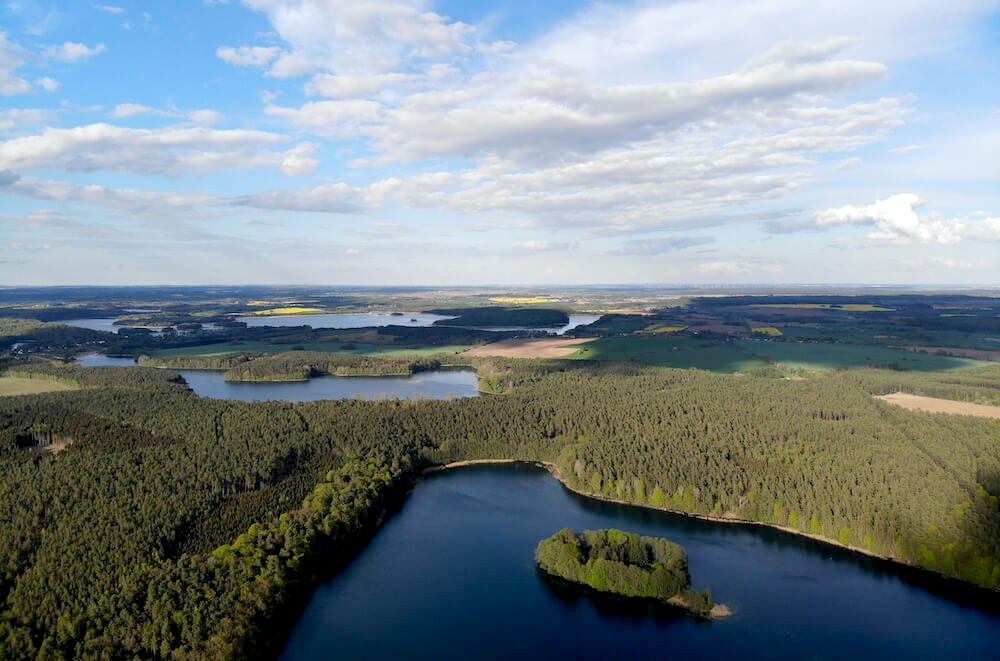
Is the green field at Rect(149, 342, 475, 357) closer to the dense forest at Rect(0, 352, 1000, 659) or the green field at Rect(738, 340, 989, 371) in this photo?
the dense forest at Rect(0, 352, 1000, 659)

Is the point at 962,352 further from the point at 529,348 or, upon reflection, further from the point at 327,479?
the point at 327,479

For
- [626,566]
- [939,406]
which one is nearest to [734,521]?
[626,566]

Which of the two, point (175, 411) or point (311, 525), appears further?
point (175, 411)

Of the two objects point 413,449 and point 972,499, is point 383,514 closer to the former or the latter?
point 413,449

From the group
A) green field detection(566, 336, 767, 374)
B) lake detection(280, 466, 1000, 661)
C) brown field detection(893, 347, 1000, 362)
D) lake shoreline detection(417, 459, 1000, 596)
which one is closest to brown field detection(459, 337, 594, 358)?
green field detection(566, 336, 767, 374)

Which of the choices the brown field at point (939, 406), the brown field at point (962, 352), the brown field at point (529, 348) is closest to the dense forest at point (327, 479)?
the brown field at point (939, 406)

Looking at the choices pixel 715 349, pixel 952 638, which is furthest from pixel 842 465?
pixel 715 349

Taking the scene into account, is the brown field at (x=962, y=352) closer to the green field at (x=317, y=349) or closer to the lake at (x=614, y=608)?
the green field at (x=317, y=349)
